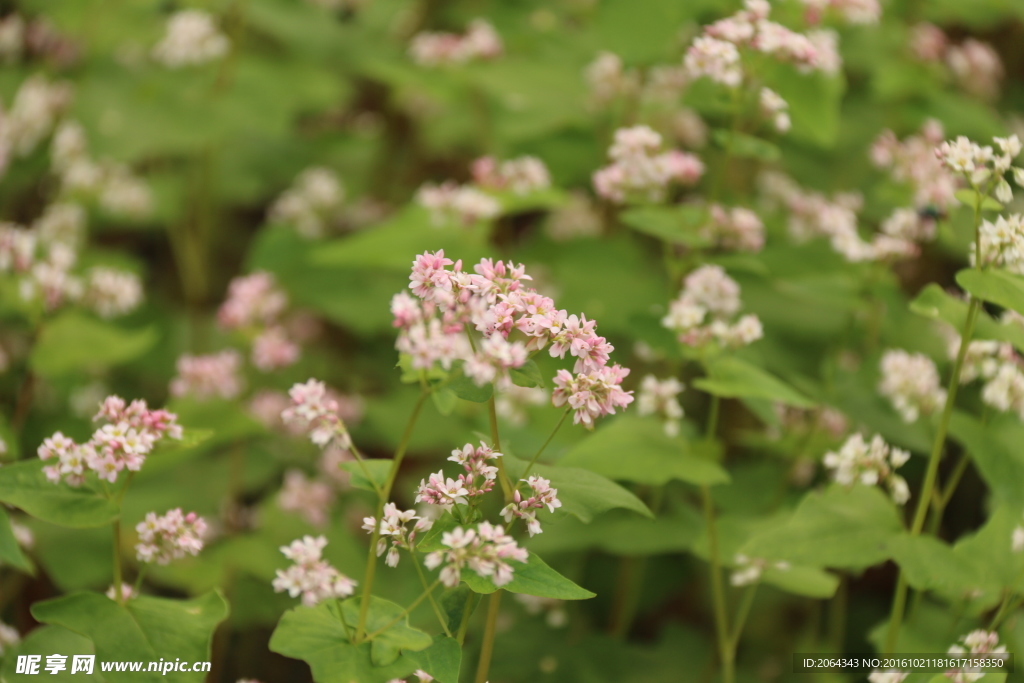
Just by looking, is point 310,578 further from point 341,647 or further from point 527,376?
point 527,376

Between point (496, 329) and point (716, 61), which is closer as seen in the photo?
point (496, 329)

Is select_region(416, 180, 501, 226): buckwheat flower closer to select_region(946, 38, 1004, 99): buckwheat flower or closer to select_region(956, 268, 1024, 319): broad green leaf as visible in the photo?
select_region(956, 268, 1024, 319): broad green leaf

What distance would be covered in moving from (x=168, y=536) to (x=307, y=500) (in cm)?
137

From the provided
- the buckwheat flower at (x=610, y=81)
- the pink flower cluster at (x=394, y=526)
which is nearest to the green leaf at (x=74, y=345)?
the pink flower cluster at (x=394, y=526)

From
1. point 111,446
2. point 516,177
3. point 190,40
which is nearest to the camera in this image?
point 111,446

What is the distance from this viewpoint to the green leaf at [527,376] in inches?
56.8

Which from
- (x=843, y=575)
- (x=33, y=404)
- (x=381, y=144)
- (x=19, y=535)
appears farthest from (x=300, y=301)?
(x=843, y=575)

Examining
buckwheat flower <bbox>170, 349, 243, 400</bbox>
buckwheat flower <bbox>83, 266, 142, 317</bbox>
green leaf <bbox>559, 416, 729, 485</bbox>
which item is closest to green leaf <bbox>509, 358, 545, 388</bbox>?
green leaf <bbox>559, 416, 729, 485</bbox>

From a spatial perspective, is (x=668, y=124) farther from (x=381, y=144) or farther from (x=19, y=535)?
(x=19, y=535)

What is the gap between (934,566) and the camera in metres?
1.84

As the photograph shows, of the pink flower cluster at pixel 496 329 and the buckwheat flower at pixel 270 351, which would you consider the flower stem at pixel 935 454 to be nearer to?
the pink flower cluster at pixel 496 329

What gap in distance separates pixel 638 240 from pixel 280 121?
1776mm

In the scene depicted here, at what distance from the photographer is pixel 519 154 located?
3.98 meters

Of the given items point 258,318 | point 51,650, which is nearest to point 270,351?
point 258,318
